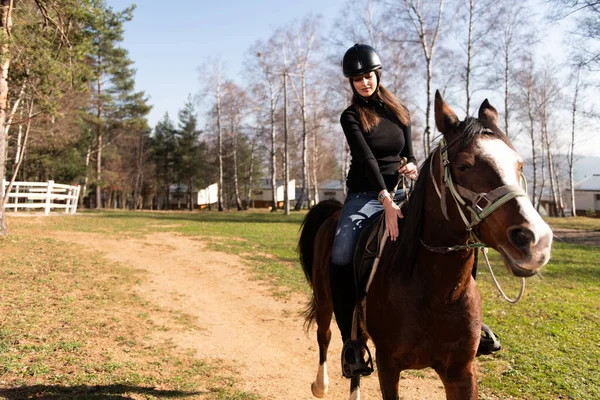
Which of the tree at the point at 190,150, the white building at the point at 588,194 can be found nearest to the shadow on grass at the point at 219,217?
the tree at the point at 190,150

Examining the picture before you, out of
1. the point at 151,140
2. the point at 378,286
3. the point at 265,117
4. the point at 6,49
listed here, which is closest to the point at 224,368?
the point at 378,286

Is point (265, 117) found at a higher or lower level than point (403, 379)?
higher

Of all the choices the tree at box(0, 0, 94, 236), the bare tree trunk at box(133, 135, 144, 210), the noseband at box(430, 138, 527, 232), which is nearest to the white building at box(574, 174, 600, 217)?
the bare tree trunk at box(133, 135, 144, 210)

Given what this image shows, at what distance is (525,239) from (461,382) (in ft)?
4.09

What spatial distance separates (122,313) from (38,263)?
4118 millimetres

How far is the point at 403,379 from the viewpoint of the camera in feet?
16.0

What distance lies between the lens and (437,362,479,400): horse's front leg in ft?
8.35

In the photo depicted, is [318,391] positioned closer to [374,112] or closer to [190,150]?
[374,112]

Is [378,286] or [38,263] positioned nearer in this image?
[378,286]

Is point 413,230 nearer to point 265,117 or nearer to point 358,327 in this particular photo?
point 358,327

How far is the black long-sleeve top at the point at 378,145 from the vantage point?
3172 mm

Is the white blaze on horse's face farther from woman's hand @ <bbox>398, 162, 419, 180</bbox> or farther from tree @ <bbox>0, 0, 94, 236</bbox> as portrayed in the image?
tree @ <bbox>0, 0, 94, 236</bbox>

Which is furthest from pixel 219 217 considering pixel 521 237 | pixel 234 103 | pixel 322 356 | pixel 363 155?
pixel 521 237

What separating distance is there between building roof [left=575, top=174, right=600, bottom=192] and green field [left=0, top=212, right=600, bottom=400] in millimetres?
53838
